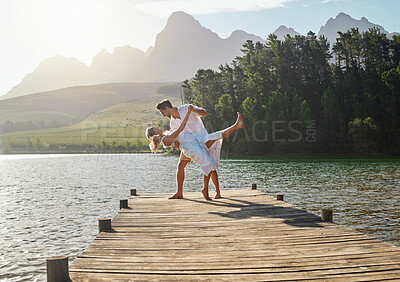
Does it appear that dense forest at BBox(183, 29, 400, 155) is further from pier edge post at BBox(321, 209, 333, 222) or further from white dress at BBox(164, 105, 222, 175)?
pier edge post at BBox(321, 209, 333, 222)

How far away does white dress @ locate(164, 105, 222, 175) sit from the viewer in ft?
30.2

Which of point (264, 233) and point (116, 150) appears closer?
point (264, 233)

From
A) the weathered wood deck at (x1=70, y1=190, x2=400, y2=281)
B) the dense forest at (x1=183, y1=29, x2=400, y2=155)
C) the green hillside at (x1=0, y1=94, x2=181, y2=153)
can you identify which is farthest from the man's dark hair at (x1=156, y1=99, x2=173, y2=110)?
the green hillside at (x1=0, y1=94, x2=181, y2=153)

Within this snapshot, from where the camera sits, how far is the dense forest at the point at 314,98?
207ft

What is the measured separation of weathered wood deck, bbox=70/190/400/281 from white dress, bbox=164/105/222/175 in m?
1.58

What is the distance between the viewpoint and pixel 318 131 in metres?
66.8

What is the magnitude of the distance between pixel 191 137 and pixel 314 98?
7073cm

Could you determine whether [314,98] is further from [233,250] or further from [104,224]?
[233,250]

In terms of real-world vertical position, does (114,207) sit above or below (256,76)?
below

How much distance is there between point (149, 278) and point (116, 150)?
12100cm

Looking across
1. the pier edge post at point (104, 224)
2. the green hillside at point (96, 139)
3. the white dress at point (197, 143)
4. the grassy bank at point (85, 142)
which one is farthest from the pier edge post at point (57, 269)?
the green hillside at point (96, 139)

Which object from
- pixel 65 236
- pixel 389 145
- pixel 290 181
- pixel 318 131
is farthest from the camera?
pixel 318 131

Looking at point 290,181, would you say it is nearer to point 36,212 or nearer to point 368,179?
point 368,179

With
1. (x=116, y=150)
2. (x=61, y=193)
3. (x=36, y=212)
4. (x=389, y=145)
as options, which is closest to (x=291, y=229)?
(x=36, y=212)
